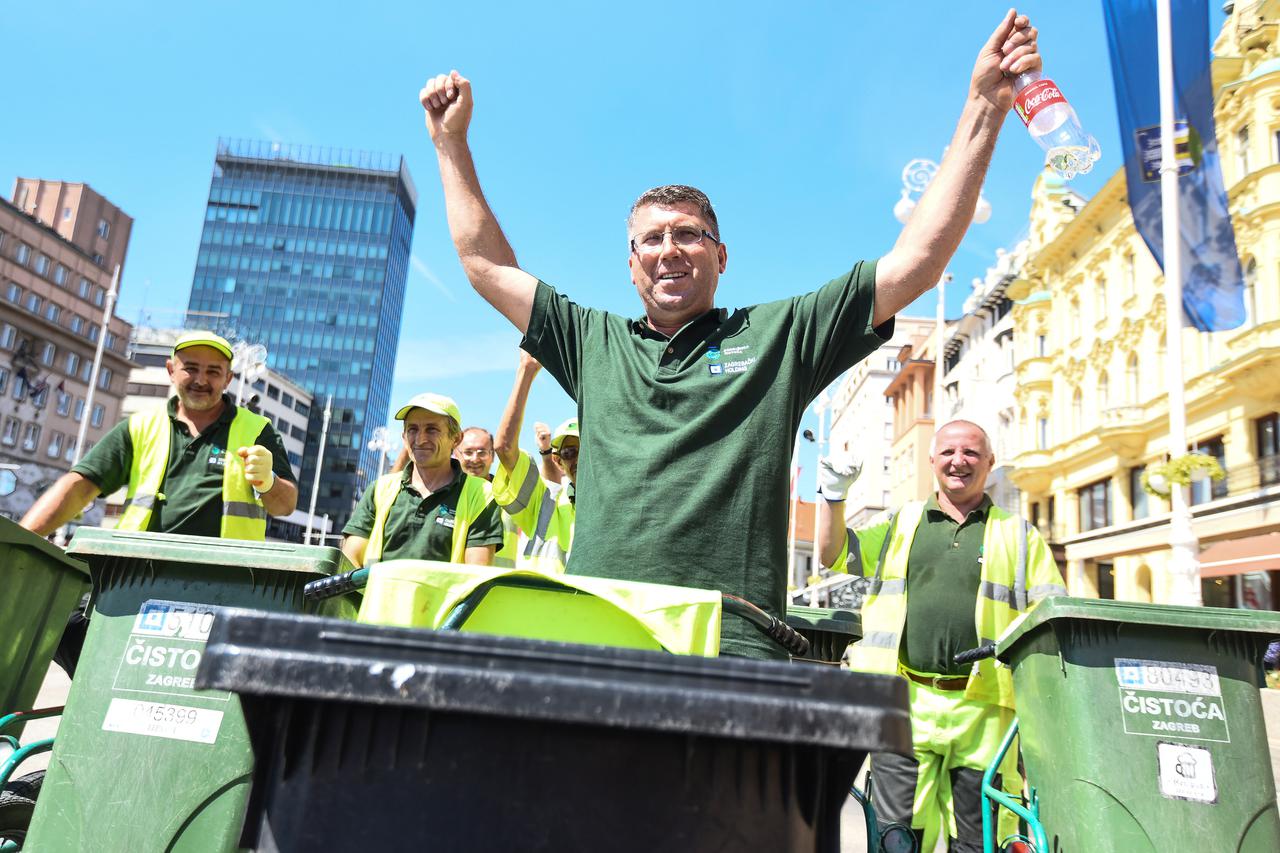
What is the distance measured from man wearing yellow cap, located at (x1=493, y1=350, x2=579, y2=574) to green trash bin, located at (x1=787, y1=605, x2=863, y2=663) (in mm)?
2591

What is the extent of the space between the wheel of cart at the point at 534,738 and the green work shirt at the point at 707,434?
2.10ft

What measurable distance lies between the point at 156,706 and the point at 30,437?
238ft

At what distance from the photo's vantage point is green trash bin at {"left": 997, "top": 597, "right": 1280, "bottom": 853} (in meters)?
2.89

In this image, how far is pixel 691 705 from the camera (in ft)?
3.60

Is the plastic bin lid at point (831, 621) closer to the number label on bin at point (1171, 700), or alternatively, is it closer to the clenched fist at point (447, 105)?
the number label on bin at point (1171, 700)

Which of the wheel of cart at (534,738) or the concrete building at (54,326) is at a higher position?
the concrete building at (54,326)

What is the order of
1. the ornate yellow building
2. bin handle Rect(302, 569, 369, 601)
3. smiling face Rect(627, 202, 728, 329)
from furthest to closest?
the ornate yellow building
smiling face Rect(627, 202, 728, 329)
bin handle Rect(302, 569, 369, 601)

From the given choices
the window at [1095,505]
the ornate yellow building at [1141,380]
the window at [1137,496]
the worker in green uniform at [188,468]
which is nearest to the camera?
the worker in green uniform at [188,468]

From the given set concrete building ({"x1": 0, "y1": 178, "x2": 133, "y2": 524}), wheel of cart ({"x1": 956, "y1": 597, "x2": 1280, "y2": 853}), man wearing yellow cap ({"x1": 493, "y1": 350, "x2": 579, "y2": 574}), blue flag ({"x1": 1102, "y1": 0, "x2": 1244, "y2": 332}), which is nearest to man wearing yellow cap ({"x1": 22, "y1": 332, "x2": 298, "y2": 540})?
man wearing yellow cap ({"x1": 493, "y1": 350, "x2": 579, "y2": 574})

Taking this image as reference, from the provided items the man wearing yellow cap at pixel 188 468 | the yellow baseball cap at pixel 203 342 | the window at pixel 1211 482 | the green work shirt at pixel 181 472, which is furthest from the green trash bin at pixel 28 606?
the window at pixel 1211 482

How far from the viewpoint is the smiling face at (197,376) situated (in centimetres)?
457

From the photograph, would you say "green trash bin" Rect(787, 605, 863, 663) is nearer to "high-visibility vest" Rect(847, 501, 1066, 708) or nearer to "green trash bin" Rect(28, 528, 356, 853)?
"high-visibility vest" Rect(847, 501, 1066, 708)

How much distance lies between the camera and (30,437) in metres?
63.6

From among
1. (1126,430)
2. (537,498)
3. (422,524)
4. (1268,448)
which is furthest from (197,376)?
(1126,430)
